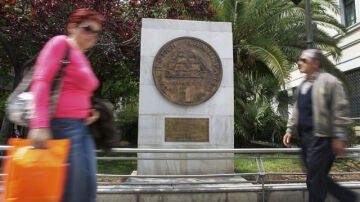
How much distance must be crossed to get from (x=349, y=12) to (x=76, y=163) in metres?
23.5

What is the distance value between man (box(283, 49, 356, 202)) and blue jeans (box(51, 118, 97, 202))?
2.27 meters

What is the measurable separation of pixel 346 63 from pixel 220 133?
16666 millimetres

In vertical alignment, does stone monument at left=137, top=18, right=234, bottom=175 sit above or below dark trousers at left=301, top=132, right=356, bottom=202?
above

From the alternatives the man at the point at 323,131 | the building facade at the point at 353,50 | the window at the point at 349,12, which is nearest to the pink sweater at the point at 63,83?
the man at the point at 323,131

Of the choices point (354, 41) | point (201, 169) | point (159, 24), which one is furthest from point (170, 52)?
point (354, 41)

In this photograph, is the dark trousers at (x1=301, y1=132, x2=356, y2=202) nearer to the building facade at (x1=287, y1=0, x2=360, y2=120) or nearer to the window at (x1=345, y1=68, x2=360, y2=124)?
the building facade at (x1=287, y1=0, x2=360, y2=120)

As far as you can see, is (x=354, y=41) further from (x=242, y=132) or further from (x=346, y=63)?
(x=242, y=132)

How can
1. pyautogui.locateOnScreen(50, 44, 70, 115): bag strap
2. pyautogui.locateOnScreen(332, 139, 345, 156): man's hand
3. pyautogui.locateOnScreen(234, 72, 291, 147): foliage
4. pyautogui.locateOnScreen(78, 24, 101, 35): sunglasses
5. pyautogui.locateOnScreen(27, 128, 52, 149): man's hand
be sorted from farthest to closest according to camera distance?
pyautogui.locateOnScreen(234, 72, 291, 147): foliage → pyautogui.locateOnScreen(332, 139, 345, 156): man's hand → pyautogui.locateOnScreen(78, 24, 101, 35): sunglasses → pyautogui.locateOnScreen(50, 44, 70, 115): bag strap → pyautogui.locateOnScreen(27, 128, 52, 149): man's hand

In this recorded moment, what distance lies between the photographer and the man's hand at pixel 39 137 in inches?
88.9

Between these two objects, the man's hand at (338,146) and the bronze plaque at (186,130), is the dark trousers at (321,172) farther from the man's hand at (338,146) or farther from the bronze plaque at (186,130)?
the bronze plaque at (186,130)

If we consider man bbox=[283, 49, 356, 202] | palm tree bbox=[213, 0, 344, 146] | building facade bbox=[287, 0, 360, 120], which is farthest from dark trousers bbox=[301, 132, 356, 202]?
building facade bbox=[287, 0, 360, 120]

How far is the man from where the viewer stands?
366 cm

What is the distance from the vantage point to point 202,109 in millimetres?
7688

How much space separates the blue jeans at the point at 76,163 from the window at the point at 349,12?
22631 millimetres
